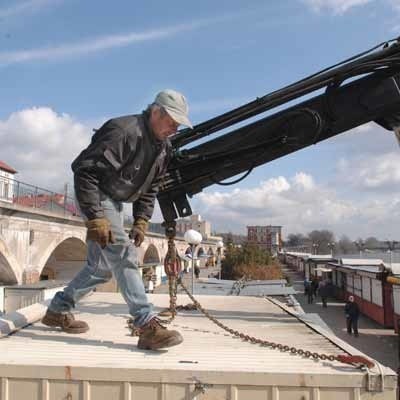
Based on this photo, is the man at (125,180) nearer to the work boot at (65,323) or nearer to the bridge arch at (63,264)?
the work boot at (65,323)

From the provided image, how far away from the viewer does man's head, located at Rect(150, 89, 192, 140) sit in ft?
12.5

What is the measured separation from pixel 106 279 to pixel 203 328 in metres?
1.07

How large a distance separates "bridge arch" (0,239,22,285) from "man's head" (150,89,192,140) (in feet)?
51.7

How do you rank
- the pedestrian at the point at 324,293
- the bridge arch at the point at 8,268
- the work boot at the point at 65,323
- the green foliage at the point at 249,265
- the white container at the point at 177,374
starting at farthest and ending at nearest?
the green foliage at the point at 249,265 → the pedestrian at the point at 324,293 → the bridge arch at the point at 8,268 → the work boot at the point at 65,323 → the white container at the point at 177,374

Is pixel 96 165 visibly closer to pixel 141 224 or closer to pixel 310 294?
pixel 141 224

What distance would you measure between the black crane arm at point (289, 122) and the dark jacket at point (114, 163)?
2.08 meters

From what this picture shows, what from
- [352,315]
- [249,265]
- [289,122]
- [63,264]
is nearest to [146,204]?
[289,122]

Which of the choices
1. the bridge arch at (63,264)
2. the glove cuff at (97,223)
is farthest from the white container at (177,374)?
the bridge arch at (63,264)

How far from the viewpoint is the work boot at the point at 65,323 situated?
4.23 metres

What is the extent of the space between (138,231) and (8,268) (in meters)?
16.2

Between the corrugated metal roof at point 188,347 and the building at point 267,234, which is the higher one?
the building at point 267,234

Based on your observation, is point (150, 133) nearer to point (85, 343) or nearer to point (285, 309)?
point (85, 343)

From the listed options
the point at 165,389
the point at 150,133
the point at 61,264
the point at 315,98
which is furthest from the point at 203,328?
the point at 61,264

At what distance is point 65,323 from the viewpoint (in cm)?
427
